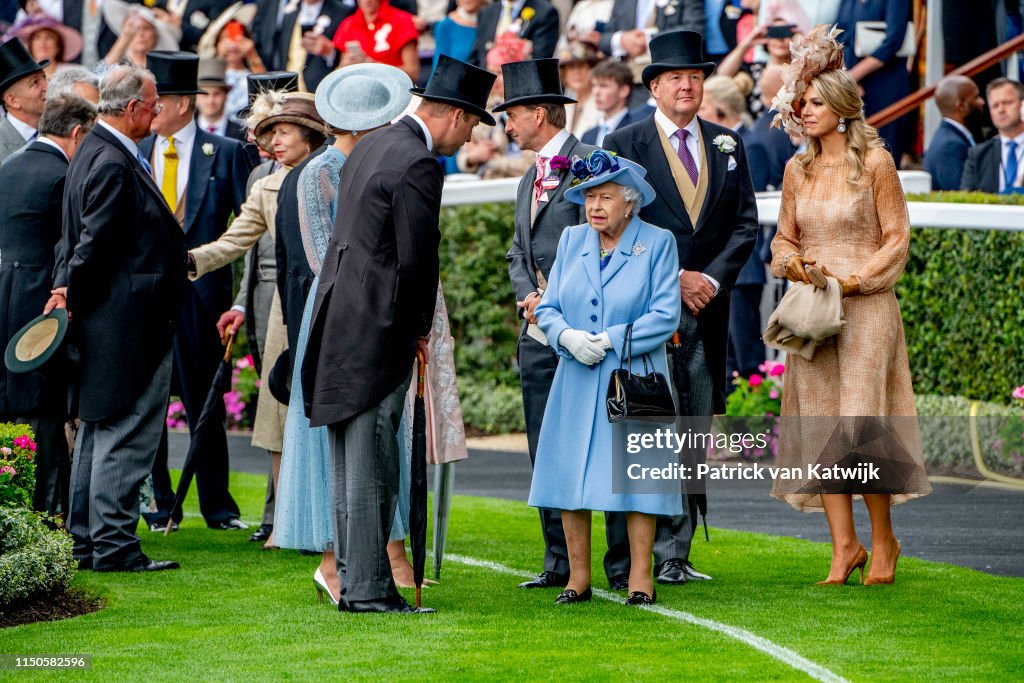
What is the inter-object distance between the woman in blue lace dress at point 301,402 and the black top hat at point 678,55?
Result: 1.34m

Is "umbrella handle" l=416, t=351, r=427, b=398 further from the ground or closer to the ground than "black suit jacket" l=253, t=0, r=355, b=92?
closer to the ground

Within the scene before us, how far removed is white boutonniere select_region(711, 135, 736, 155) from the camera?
27.5 ft

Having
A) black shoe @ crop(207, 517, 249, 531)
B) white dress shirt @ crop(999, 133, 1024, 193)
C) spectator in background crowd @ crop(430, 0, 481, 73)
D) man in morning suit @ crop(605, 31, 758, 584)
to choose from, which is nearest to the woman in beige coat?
black shoe @ crop(207, 517, 249, 531)

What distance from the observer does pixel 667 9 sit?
15.3 m

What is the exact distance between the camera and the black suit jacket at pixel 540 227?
8.02 metres

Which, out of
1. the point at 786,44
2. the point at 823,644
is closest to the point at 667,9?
the point at 786,44

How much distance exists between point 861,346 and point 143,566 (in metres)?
3.69

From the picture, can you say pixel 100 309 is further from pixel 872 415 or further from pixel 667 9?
pixel 667 9

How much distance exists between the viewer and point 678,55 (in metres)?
8.41

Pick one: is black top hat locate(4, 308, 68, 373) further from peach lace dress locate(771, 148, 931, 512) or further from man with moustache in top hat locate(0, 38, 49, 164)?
peach lace dress locate(771, 148, 931, 512)

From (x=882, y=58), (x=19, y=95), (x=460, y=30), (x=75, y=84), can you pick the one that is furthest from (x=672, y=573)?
(x=460, y=30)

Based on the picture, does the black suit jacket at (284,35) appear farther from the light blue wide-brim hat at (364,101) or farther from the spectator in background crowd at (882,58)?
the light blue wide-brim hat at (364,101)

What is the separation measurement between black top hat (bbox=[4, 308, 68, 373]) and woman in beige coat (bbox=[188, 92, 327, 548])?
103 centimetres

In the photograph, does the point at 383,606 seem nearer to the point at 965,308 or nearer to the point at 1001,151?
the point at 965,308
